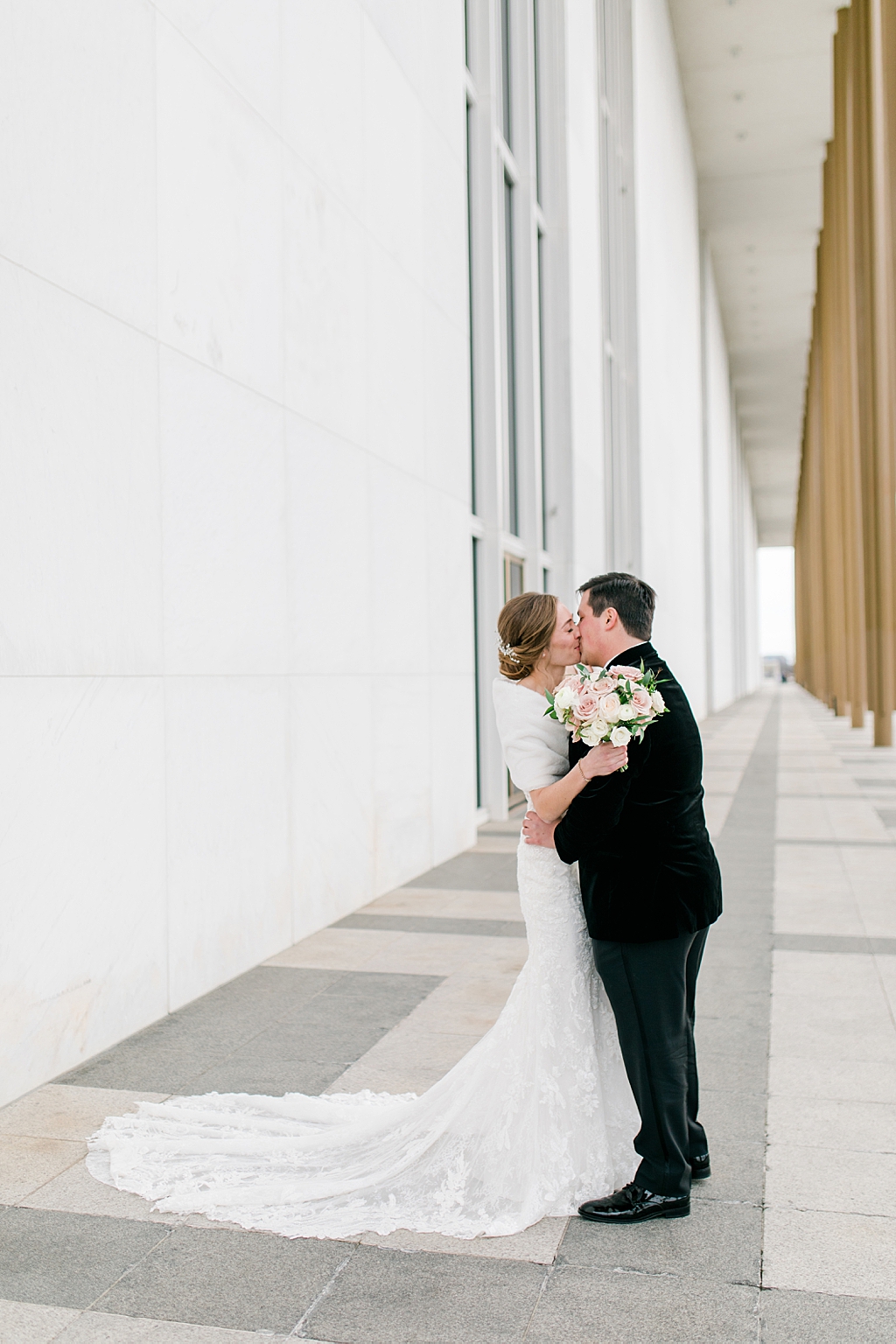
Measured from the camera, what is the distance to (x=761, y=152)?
3409cm

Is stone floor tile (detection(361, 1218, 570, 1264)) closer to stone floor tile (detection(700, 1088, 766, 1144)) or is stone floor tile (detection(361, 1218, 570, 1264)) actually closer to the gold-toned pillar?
stone floor tile (detection(700, 1088, 766, 1144))

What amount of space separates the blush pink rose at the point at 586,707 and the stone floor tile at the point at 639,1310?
140 centimetres

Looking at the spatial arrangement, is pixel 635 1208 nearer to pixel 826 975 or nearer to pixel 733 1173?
pixel 733 1173

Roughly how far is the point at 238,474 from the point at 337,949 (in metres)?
2.71

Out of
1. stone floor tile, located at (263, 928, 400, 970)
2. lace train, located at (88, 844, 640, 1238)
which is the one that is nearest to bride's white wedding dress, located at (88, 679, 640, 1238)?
lace train, located at (88, 844, 640, 1238)

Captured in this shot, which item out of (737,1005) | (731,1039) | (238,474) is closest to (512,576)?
(238,474)

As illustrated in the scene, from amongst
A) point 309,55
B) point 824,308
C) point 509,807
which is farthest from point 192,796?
point 824,308

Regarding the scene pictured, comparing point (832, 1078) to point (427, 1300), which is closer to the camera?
point (427, 1300)

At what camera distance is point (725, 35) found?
92.1 ft

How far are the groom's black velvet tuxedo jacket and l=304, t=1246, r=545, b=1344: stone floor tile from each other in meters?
0.91

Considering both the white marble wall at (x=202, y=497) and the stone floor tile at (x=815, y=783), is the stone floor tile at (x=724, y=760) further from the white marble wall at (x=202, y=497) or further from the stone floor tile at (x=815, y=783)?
the white marble wall at (x=202, y=497)

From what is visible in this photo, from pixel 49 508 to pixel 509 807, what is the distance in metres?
9.34

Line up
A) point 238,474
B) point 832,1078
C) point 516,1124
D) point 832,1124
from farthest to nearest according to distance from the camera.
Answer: point 238,474, point 832,1078, point 832,1124, point 516,1124

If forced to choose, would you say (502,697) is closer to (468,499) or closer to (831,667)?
(468,499)
